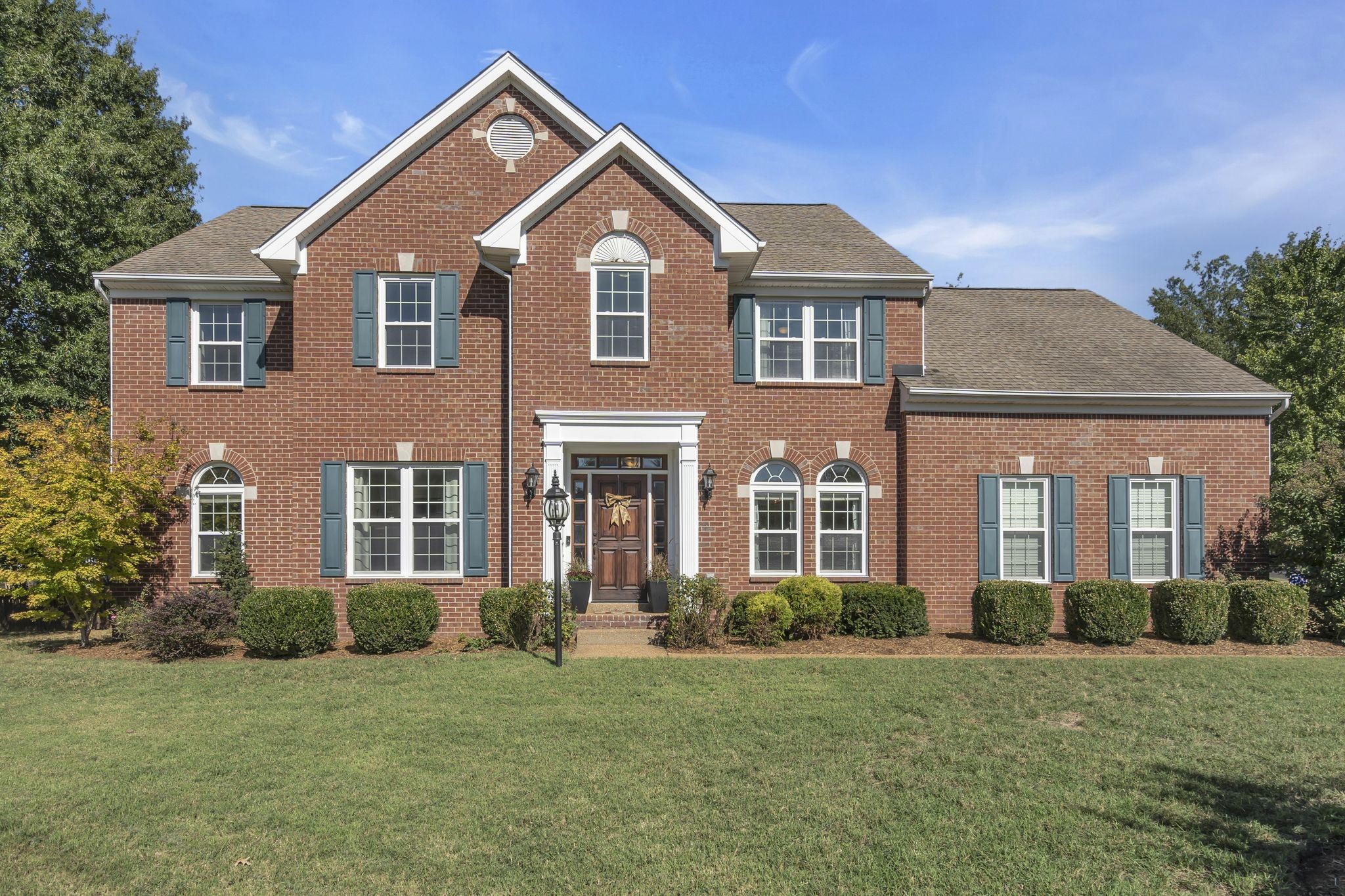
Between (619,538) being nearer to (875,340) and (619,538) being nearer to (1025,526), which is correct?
(875,340)

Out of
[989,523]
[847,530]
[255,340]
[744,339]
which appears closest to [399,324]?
[255,340]

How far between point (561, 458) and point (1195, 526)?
12042 millimetres

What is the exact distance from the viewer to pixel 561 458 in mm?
13992

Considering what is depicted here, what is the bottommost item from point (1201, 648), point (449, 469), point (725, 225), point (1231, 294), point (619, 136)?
point (1201, 648)

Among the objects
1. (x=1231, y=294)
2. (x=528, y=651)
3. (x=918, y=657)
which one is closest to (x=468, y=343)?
(x=528, y=651)

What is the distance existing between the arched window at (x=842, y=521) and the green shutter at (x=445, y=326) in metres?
7.23

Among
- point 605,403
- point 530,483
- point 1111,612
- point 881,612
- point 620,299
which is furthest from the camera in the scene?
point 620,299

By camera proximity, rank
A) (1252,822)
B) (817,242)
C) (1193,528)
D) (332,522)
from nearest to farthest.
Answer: (1252,822) < (332,522) < (1193,528) < (817,242)

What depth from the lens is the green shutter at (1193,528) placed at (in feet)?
49.8

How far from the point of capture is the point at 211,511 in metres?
15.0

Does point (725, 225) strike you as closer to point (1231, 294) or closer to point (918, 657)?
point (918, 657)

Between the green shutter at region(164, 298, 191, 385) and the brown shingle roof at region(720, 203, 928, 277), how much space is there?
10303 millimetres

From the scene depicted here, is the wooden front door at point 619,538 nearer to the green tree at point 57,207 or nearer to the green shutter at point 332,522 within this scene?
the green shutter at point 332,522

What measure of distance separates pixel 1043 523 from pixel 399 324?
1264 centimetres
